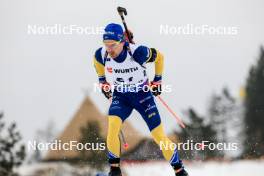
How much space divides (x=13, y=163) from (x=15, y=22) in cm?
892

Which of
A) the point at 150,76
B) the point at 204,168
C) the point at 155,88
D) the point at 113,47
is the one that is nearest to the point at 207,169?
the point at 204,168

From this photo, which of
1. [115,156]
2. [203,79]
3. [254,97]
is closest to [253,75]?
[254,97]

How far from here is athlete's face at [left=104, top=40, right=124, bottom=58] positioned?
7.82 meters

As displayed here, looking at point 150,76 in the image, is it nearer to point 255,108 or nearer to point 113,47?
point 113,47

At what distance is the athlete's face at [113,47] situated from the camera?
7.82 m

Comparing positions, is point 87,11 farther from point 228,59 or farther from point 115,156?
point 228,59

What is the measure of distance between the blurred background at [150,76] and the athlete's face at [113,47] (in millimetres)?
2119

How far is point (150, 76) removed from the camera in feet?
39.8

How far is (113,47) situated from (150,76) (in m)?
4.31

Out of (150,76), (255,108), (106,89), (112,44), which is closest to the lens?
(112,44)

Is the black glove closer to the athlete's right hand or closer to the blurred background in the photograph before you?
the athlete's right hand

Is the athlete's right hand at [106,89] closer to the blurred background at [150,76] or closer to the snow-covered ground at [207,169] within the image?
the blurred background at [150,76]

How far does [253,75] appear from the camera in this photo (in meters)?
25.1

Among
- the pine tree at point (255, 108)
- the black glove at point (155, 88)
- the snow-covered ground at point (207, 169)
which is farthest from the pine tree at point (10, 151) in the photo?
the pine tree at point (255, 108)
